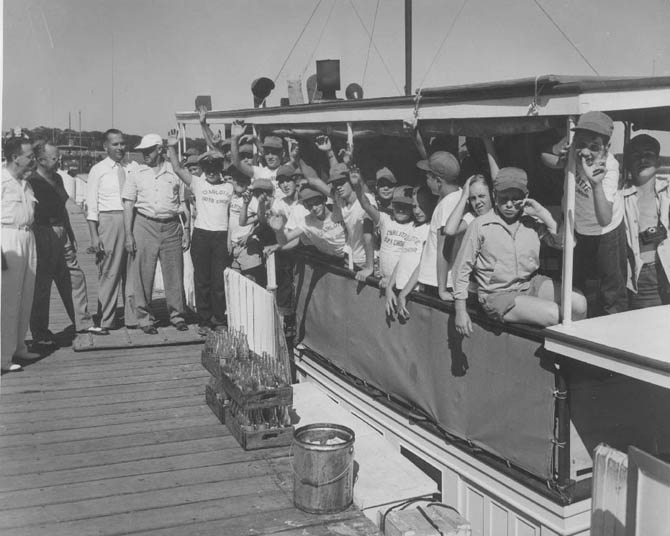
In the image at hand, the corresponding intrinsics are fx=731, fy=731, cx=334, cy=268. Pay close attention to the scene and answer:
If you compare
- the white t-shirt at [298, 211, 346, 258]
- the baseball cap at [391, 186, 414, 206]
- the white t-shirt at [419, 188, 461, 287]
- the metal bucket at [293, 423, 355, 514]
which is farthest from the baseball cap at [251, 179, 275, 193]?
the metal bucket at [293, 423, 355, 514]

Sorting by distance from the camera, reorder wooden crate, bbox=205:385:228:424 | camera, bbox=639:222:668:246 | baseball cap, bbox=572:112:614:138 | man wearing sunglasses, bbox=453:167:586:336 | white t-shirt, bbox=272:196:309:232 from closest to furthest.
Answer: baseball cap, bbox=572:112:614:138, man wearing sunglasses, bbox=453:167:586:336, camera, bbox=639:222:668:246, wooden crate, bbox=205:385:228:424, white t-shirt, bbox=272:196:309:232

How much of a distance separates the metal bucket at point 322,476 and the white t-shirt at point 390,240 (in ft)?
5.59

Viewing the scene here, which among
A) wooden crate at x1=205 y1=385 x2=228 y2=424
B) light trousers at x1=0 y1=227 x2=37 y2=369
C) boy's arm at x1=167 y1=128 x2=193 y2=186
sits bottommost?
wooden crate at x1=205 y1=385 x2=228 y2=424

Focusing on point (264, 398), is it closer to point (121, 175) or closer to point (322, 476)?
point (322, 476)

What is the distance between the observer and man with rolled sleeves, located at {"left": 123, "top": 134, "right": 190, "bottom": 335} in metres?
7.83

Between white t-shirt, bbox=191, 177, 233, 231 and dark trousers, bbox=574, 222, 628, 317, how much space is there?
421 cm

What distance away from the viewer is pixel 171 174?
800 centimetres

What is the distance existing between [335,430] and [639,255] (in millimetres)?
2460

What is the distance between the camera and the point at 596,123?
3.70 m

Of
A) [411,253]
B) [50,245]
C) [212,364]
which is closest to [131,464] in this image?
[212,364]

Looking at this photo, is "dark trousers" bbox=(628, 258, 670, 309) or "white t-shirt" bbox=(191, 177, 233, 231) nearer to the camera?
"dark trousers" bbox=(628, 258, 670, 309)

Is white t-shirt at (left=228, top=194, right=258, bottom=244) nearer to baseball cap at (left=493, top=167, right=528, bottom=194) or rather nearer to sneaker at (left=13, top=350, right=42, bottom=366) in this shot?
sneaker at (left=13, top=350, right=42, bottom=366)

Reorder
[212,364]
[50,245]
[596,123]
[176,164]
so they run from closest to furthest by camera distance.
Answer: [596,123] → [212,364] → [50,245] → [176,164]

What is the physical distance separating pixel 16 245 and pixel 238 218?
2.19 metres
